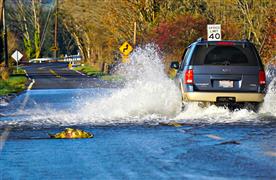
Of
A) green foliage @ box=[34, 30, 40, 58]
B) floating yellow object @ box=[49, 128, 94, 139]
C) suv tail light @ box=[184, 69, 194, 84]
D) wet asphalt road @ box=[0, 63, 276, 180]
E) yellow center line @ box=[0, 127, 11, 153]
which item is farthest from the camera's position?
green foliage @ box=[34, 30, 40, 58]

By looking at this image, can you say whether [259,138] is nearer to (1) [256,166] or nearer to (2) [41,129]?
(1) [256,166]

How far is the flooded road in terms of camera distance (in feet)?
32.1

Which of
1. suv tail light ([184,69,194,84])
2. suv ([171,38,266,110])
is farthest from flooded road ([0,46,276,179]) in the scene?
suv tail light ([184,69,194,84])

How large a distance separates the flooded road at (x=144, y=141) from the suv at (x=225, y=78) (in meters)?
0.38

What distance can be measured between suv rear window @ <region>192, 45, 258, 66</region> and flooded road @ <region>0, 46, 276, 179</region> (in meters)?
1.01

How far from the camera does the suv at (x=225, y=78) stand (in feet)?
57.3

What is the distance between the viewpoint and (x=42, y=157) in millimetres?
11141

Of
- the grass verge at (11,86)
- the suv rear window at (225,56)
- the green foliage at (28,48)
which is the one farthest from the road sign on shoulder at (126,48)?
the green foliage at (28,48)

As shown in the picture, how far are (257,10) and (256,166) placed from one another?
3710 centimetres

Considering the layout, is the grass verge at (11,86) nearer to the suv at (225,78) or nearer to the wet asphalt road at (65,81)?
the wet asphalt road at (65,81)

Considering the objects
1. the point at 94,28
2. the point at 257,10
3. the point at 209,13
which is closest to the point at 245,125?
the point at 257,10

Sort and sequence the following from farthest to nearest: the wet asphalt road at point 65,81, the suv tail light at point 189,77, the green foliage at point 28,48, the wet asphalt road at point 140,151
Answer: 1. the green foliage at point 28,48
2. the wet asphalt road at point 65,81
3. the suv tail light at point 189,77
4. the wet asphalt road at point 140,151

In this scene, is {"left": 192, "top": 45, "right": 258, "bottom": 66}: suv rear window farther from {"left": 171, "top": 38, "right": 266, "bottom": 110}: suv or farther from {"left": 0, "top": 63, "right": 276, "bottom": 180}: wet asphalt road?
{"left": 0, "top": 63, "right": 276, "bottom": 180}: wet asphalt road

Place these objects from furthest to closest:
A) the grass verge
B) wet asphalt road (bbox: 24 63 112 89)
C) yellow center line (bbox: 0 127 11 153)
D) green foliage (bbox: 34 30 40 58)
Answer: green foliage (bbox: 34 30 40 58)
wet asphalt road (bbox: 24 63 112 89)
the grass verge
yellow center line (bbox: 0 127 11 153)
